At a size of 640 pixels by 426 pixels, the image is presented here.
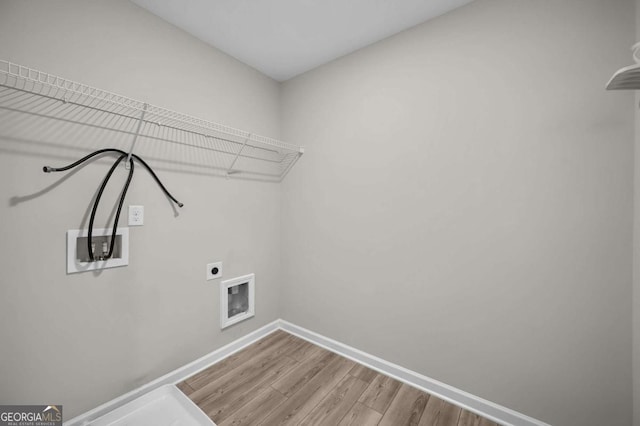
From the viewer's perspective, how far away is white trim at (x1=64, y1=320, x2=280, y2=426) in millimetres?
1362

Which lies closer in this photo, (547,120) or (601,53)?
(601,53)

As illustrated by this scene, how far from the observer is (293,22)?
1.66m

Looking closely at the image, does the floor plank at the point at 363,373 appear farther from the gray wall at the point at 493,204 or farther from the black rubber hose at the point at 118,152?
the black rubber hose at the point at 118,152

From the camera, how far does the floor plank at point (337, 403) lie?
1430 millimetres

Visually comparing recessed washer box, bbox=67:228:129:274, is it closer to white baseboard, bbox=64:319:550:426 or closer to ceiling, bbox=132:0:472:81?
white baseboard, bbox=64:319:550:426

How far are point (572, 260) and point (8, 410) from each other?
9.20ft

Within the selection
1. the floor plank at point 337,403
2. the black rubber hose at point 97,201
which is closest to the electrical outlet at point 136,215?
the black rubber hose at point 97,201

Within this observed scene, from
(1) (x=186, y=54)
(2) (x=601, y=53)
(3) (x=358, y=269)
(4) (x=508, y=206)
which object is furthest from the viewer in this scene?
(3) (x=358, y=269)

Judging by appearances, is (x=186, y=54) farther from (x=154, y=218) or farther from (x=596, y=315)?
(x=596, y=315)

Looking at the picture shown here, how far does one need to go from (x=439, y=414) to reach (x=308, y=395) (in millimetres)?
797

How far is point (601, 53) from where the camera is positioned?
3.78ft

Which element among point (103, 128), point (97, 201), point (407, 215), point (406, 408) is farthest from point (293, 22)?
point (406, 408)

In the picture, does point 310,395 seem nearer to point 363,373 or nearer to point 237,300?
point 363,373

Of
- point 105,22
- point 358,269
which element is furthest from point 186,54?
point 358,269
